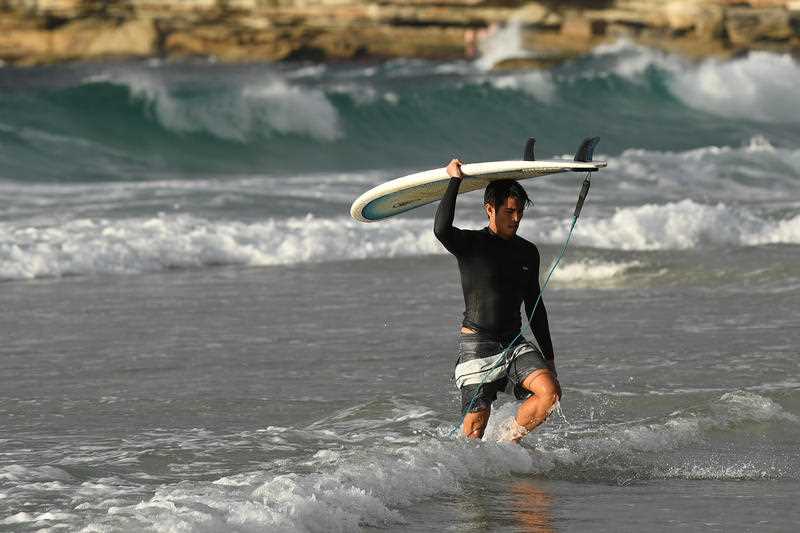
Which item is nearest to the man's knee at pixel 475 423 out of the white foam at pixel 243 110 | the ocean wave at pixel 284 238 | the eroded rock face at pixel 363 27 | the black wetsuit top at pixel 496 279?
the black wetsuit top at pixel 496 279

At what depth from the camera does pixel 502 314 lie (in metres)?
6.46

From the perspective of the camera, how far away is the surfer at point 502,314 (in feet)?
20.8

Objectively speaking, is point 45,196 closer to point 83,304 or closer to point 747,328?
point 83,304

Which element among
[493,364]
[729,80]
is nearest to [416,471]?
[493,364]

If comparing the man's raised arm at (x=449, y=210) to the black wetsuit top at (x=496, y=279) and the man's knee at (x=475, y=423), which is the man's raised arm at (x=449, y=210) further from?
the man's knee at (x=475, y=423)

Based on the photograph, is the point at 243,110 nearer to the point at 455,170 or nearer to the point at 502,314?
the point at 502,314

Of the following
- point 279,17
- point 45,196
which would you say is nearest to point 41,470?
point 45,196

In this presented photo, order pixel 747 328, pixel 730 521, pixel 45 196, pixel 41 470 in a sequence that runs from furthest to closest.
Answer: pixel 45 196 → pixel 747 328 → pixel 41 470 → pixel 730 521

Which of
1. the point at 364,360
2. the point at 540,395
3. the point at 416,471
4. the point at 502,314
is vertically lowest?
the point at 364,360

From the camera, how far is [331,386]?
859 cm

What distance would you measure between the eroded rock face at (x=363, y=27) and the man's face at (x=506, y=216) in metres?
44.5

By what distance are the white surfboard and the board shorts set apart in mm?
654

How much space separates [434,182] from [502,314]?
2.07ft

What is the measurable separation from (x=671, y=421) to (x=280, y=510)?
2.66 metres
